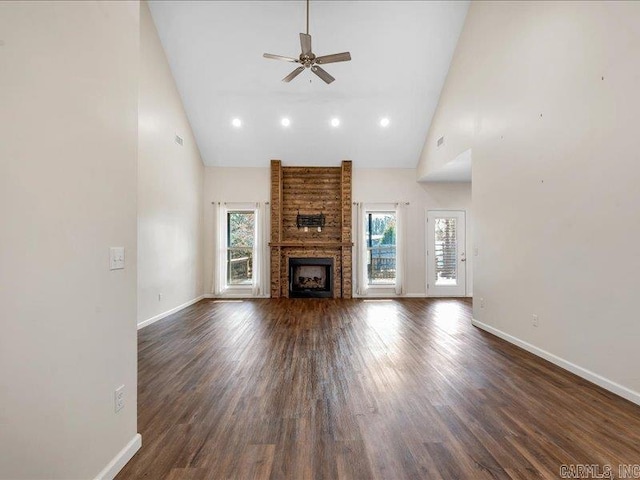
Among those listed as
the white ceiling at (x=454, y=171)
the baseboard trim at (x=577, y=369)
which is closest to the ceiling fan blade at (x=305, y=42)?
the white ceiling at (x=454, y=171)

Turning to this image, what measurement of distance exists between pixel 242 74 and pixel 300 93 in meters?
1.18

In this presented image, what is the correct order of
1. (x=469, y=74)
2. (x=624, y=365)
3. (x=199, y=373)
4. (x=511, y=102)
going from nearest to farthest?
(x=624, y=365) < (x=199, y=373) < (x=511, y=102) < (x=469, y=74)

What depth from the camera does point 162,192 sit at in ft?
17.0

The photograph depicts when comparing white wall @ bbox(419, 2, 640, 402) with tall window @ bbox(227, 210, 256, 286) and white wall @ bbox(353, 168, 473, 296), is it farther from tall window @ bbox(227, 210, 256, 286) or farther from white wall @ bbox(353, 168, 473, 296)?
tall window @ bbox(227, 210, 256, 286)

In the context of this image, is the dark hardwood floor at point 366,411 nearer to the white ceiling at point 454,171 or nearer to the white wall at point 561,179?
the white wall at point 561,179

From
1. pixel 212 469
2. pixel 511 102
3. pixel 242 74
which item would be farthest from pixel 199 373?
pixel 242 74

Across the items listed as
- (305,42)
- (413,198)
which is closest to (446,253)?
(413,198)

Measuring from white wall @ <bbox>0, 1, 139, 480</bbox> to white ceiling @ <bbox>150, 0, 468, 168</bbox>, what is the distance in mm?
4141

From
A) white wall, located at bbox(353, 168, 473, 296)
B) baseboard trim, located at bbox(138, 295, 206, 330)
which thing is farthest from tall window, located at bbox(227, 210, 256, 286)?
white wall, located at bbox(353, 168, 473, 296)

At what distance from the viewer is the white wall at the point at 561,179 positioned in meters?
2.46

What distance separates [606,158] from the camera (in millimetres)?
2590

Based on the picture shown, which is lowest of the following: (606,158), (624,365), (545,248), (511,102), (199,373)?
(199,373)

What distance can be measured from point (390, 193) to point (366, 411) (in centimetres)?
603

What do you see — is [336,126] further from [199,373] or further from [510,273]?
[199,373]
